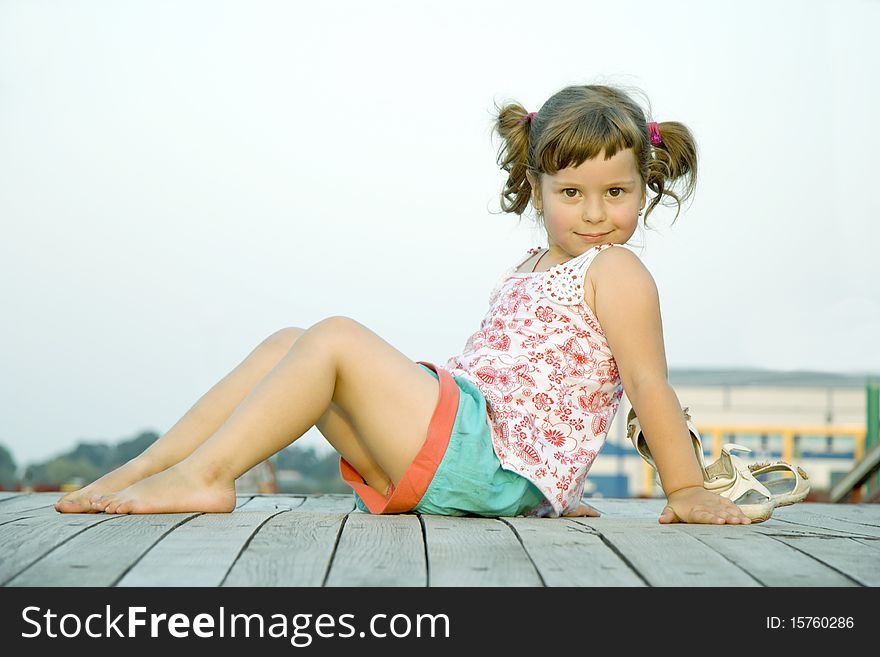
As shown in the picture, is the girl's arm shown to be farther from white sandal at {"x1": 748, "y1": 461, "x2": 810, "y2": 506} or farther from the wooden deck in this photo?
white sandal at {"x1": 748, "y1": 461, "x2": 810, "y2": 506}

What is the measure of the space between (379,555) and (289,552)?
17 centimetres

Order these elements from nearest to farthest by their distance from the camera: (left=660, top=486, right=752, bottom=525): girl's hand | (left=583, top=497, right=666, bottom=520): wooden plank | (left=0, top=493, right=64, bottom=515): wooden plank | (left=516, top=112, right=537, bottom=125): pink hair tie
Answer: (left=660, top=486, right=752, bottom=525): girl's hand, (left=0, top=493, right=64, bottom=515): wooden plank, (left=583, top=497, right=666, bottom=520): wooden plank, (left=516, top=112, right=537, bottom=125): pink hair tie

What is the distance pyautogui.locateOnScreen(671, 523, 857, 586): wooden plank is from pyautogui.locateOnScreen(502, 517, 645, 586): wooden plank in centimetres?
22

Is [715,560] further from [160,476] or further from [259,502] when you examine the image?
[259,502]

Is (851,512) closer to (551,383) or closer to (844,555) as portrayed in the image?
(551,383)

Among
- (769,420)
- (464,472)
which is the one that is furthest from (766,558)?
(769,420)

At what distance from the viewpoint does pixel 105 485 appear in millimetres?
2760

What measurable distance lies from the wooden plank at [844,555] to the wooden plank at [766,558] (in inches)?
0.9

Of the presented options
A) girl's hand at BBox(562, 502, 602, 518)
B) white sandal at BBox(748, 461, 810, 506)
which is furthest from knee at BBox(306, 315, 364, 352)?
white sandal at BBox(748, 461, 810, 506)

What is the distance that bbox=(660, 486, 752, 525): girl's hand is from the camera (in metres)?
2.50

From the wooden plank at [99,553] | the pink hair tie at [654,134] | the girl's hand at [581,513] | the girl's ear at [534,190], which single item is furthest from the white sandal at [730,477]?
the wooden plank at [99,553]
